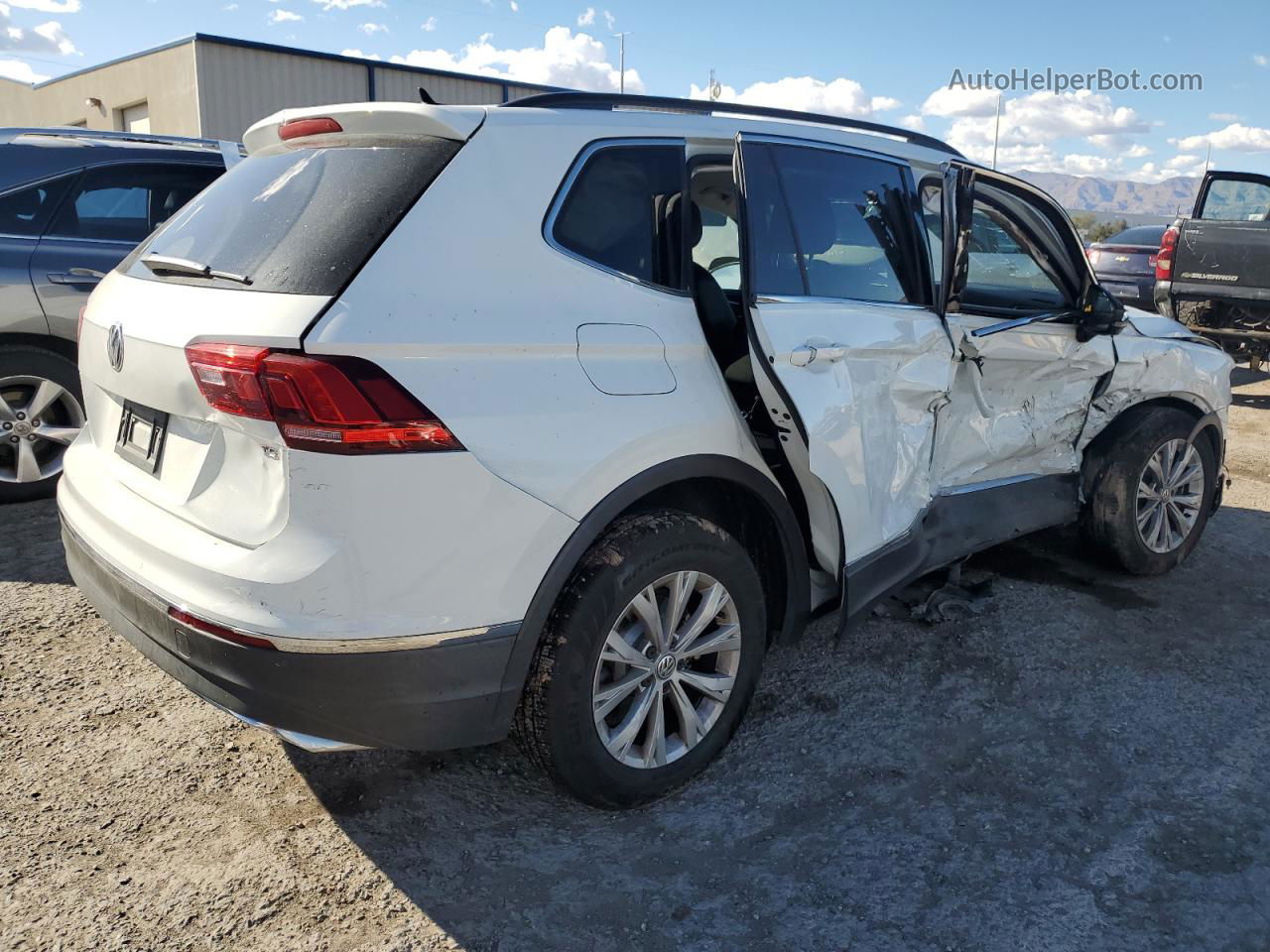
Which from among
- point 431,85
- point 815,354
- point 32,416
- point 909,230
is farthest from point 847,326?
point 431,85

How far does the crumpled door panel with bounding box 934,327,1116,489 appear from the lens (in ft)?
12.0

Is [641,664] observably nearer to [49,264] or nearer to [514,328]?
[514,328]

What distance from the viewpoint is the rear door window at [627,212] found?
8.21 feet

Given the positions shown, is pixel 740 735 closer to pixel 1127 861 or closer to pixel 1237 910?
pixel 1127 861

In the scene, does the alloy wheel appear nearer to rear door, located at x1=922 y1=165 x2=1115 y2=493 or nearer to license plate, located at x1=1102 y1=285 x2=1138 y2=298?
rear door, located at x1=922 y1=165 x2=1115 y2=493

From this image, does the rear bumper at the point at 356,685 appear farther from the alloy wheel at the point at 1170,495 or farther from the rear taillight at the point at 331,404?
the alloy wheel at the point at 1170,495

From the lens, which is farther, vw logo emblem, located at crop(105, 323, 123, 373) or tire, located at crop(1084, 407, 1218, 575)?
tire, located at crop(1084, 407, 1218, 575)

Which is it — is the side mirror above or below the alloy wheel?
above

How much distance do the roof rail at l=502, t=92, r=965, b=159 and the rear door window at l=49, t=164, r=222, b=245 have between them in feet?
10.9

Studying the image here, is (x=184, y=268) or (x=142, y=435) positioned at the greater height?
(x=184, y=268)

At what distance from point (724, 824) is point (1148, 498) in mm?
2925

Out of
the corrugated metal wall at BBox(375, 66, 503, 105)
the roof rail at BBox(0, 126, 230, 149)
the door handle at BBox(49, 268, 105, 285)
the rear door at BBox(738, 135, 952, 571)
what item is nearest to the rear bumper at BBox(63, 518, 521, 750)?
the rear door at BBox(738, 135, 952, 571)

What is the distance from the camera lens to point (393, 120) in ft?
7.94

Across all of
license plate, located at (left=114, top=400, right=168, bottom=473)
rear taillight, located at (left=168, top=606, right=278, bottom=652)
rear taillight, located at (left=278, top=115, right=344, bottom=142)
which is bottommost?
rear taillight, located at (left=168, top=606, right=278, bottom=652)
